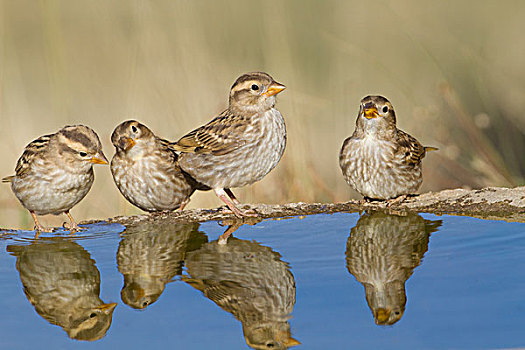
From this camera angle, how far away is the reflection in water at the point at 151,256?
11.6 feet

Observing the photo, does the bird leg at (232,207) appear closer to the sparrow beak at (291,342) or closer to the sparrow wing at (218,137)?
the sparrow wing at (218,137)

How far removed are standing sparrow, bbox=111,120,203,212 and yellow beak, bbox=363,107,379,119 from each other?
4.90 ft

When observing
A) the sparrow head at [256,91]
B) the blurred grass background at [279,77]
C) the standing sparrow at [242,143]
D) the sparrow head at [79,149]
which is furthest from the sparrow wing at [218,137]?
the blurred grass background at [279,77]

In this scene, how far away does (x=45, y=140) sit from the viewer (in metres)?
6.20

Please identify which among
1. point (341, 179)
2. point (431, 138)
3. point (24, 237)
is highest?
point (431, 138)

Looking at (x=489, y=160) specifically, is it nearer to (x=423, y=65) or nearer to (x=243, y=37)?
(x=423, y=65)

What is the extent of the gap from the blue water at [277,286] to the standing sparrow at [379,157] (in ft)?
3.76

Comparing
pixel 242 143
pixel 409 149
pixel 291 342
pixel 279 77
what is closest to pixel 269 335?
pixel 291 342

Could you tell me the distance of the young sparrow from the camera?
5.91 metres

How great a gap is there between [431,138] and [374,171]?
1650mm

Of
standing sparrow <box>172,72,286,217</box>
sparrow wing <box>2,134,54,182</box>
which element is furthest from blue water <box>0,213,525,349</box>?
sparrow wing <box>2,134,54,182</box>

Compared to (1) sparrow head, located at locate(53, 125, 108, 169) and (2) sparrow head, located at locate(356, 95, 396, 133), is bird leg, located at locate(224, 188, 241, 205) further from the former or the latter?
(2) sparrow head, located at locate(356, 95, 396, 133)

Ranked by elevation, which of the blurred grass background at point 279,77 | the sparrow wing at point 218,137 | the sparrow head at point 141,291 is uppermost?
the blurred grass background at point 279,77

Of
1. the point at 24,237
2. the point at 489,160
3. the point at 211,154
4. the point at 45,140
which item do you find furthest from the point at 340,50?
the point at 24,237
